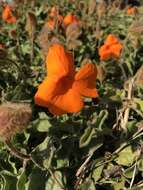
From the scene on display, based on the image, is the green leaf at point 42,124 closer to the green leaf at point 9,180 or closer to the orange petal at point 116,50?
the green leaf at point 9,180

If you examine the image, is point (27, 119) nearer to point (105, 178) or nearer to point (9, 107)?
point (9, 107)

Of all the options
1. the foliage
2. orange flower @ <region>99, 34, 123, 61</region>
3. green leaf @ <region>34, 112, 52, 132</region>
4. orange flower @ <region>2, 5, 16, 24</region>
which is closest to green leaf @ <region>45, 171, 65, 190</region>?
the foliage

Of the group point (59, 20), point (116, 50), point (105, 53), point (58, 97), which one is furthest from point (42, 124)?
point (59, 20)

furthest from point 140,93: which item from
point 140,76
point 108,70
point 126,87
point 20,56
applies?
point 20,56

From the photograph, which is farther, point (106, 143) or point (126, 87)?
point (126, 87)

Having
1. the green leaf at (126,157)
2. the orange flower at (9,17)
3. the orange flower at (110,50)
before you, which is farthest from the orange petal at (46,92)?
the orange flower at (9,17)

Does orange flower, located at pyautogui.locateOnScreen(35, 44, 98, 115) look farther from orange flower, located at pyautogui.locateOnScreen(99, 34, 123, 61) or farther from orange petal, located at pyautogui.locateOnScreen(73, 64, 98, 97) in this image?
orange flower, located at pyautogui.locateOnScreen(99, 34, 123, 61)

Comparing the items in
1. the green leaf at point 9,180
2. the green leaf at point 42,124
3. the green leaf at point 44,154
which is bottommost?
the green leaf at point 9,180
